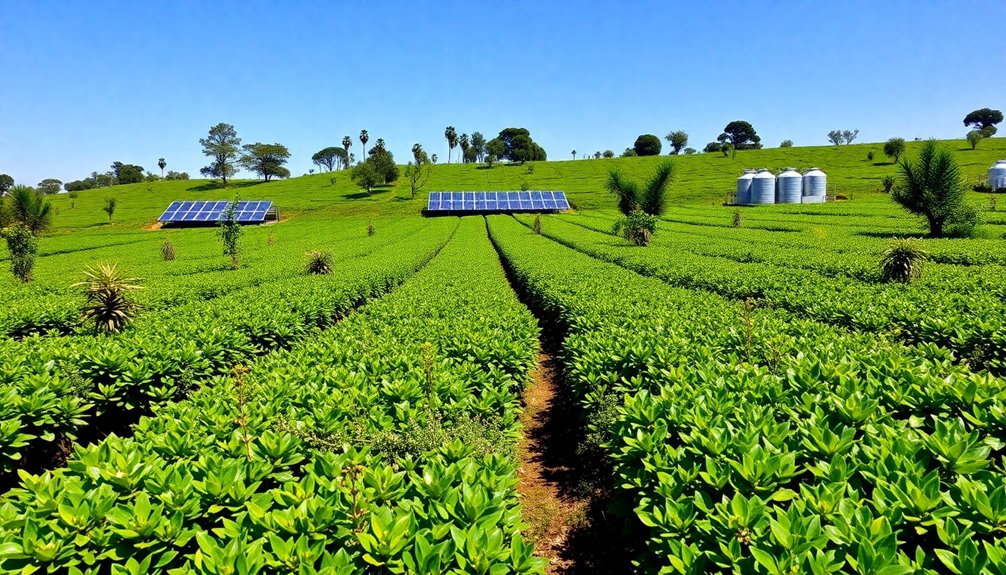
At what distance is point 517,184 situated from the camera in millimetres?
89750

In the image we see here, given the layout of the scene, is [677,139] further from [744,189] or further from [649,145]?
[744,189]

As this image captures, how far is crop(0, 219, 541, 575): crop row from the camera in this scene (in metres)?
2.57

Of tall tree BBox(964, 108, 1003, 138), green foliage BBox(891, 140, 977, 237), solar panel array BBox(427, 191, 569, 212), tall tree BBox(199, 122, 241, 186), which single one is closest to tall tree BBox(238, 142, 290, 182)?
tall tree BBox(199, 122, 241, 186)

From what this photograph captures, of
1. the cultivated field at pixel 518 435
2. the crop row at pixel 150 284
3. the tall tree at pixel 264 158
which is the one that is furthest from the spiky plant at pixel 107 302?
the tall tree at pixel 264 158

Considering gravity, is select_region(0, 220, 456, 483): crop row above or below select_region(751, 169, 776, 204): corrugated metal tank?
below

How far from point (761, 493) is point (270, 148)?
117 metres

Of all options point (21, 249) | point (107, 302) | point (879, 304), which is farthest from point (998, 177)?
point (21, 249)

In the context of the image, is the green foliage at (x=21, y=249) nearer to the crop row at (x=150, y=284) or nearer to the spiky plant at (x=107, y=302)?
the crop row at (x=150, y=284)

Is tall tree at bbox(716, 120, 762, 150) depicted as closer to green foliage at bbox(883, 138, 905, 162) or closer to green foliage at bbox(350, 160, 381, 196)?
green foliage at bbox(883, 138, 905, 162)

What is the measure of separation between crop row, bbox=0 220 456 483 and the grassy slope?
2305 inches

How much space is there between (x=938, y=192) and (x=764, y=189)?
113 ft

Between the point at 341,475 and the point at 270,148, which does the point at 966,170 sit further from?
the point at 270,148

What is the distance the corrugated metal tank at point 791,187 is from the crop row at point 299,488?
6636 cm

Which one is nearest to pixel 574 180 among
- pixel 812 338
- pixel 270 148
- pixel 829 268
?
pixel 270 148
